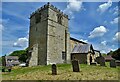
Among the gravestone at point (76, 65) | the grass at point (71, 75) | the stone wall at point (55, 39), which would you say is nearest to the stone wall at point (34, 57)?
the stone wall at point (55, 39)

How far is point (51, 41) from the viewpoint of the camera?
3581 cm

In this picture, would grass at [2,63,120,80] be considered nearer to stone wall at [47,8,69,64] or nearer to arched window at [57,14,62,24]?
stone wall at [47,8,69,64]

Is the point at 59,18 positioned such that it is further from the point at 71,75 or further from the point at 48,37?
the point at 71,75

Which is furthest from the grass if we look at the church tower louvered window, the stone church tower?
the church tower louvered window

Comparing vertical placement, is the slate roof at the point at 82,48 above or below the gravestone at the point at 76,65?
above

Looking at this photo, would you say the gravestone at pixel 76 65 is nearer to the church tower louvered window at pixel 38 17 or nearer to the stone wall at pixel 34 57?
the stone wall at pixel 34 57

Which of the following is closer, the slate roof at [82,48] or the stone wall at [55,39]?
the stone wall at [55,39]

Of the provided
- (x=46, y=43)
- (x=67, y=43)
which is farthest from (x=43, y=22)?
(x=67, y=43)

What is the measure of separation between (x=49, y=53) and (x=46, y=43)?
220 centimetres

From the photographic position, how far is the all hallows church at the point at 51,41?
35.2 m

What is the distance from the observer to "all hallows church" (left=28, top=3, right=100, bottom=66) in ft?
115

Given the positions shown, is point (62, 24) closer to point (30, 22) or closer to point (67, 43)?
point (67, 43)

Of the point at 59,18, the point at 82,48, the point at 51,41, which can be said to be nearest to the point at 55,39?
the point at 51,41

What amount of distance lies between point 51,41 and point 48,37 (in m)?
1.28
